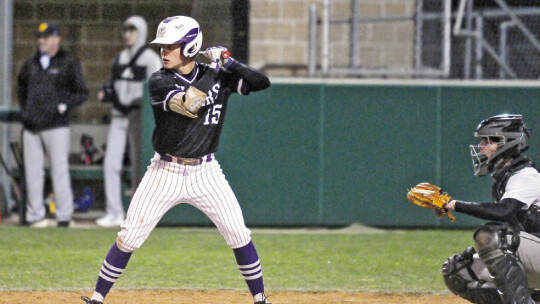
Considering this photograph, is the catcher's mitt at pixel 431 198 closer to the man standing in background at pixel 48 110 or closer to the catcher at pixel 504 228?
the catcher at pixel 504 228

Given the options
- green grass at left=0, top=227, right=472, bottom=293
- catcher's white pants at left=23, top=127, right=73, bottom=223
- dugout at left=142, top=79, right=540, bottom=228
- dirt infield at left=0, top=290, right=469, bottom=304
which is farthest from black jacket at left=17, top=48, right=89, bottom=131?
dirt infield at left=0, top=290, right=469, bottom=304

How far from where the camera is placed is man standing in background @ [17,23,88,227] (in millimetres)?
9594

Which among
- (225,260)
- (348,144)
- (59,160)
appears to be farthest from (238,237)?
(59,160)

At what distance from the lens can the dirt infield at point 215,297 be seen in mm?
5988

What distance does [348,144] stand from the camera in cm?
980

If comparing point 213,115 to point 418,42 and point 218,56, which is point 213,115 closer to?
point 218,56

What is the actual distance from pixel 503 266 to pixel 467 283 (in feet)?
1.40

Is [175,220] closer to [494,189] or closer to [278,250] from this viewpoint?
[278,250]

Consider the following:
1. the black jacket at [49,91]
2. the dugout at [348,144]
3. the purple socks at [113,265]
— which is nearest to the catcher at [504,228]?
the purple socks at [113,265]

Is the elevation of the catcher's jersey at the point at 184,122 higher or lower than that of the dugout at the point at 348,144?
higher

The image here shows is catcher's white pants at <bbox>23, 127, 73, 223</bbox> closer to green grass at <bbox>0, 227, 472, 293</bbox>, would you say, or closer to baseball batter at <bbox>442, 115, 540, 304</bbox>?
green grass at <bbox>0, 227, 472, 293</bbox>

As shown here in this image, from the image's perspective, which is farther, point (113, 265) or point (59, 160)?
point (59, 160)

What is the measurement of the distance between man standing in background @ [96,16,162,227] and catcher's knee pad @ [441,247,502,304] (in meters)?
5.41

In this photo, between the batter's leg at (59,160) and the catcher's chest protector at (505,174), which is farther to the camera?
the batter's leg at (59,160)
